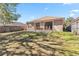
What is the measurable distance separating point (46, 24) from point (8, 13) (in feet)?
1.27

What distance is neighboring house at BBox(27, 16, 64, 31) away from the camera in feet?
5.16

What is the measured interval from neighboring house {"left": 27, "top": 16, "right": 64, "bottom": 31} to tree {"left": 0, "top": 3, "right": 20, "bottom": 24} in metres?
0.16

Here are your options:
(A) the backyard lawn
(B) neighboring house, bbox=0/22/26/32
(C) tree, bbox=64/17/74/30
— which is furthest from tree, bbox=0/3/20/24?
(C) tree, bbox=64/17/74/30

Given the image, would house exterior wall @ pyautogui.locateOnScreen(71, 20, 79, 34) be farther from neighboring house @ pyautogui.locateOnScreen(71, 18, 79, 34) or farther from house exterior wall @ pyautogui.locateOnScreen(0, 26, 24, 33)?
house exterior wall @ pyautogui.locateOnScreen(0, 26, 24, 33)

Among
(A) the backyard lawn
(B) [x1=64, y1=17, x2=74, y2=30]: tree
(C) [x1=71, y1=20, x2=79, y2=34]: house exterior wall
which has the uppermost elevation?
(B) [x1=64, y1=17, x2=74, y2=30]: tree

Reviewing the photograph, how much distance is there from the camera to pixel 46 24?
159 cm

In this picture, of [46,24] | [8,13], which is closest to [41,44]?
[46,24]

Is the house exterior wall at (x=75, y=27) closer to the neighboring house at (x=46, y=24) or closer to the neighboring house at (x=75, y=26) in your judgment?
the neighboring house at (x=75, y=26)

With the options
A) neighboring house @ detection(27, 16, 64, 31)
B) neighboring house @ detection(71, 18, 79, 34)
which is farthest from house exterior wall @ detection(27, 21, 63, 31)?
neighboring house @ detection(71, 18, 79, 34)

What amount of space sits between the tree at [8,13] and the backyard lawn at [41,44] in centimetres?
15

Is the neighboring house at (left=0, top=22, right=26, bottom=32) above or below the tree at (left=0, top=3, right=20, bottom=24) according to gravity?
below

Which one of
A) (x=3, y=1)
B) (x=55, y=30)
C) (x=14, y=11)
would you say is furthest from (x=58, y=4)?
(x=3, y=1)

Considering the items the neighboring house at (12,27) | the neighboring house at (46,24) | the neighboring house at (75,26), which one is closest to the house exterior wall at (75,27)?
the neighboring house at (75,26)

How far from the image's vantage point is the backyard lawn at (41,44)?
1.56 metres
